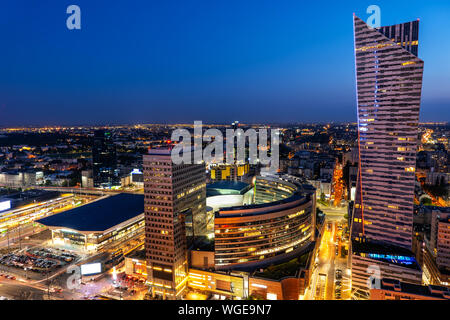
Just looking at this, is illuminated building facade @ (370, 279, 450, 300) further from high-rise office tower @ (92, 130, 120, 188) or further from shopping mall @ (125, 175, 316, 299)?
high-rise office tower @ (92, 130, 120, 188)

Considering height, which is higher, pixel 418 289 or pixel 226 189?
pixel 226 189

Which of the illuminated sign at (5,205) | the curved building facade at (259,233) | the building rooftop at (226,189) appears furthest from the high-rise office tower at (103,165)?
the curved building facade at (259,233)

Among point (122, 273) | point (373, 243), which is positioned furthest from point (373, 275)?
point (122, 273)

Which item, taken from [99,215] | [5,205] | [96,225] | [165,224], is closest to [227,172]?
[99,215]

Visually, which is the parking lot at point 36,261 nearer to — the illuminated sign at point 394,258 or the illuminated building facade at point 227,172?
the illuminated sign at point 394,258

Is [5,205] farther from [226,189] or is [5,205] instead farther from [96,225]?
[226,189]

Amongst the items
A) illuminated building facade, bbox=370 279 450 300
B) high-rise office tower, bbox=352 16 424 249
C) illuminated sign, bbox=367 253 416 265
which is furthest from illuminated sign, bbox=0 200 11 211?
high-rise office tower, bbox=352 16 424 249
